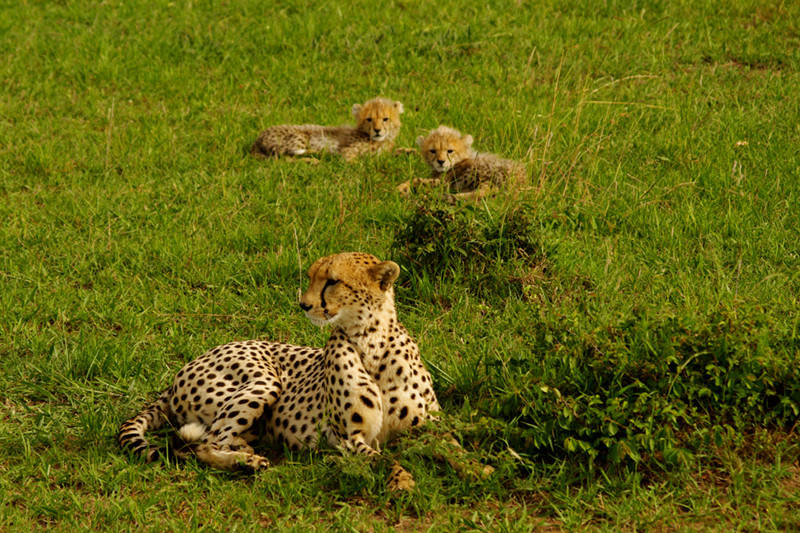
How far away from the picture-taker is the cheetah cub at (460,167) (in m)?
6.12

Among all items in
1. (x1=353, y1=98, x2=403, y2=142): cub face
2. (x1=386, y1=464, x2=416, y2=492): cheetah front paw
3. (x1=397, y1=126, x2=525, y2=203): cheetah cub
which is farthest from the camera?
(x1=353, y1=98, x2=403, y2=142): cub face

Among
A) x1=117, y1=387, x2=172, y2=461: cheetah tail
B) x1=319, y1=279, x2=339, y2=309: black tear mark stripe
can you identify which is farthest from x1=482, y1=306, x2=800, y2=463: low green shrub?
x1=117, y1=387, x2=172, y2=461: cheetah tail

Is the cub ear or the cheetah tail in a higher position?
the cub ear

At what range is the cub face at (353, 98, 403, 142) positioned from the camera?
24.6ft

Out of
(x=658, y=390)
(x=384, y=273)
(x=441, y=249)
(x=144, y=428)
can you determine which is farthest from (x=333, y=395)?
(x=441, y=249)

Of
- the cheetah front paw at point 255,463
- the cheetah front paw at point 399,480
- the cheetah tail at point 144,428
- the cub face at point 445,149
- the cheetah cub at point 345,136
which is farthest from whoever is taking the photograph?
the cheetah cub at point 345,136

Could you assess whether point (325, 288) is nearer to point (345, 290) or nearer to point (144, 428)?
point (345, 290)

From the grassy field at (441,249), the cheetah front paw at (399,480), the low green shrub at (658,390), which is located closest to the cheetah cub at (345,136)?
the grassy field at (441,249)

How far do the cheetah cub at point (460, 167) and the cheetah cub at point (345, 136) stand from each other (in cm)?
47

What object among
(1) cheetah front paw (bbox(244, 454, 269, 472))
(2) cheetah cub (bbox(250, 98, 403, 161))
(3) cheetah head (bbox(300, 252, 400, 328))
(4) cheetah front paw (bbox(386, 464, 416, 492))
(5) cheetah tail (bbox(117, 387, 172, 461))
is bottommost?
(5) cheetah tail (bbox(117, 387, 172, 461))

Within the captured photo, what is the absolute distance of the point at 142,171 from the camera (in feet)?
23.1

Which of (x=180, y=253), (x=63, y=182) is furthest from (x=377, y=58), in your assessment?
(x=180, y=253)

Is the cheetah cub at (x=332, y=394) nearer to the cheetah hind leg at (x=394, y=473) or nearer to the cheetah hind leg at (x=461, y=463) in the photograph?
the cheetah hind leg at (x=394, y=473)

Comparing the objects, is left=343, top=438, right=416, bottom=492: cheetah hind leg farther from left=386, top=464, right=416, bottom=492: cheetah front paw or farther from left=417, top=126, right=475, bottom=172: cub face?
left=417, top=126, right=475, bottom=172: cub face
